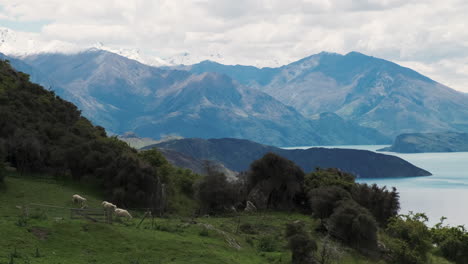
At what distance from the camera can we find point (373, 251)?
54.6m

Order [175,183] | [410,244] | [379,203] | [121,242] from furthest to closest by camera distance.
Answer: [175,183] → [379,203] → [410,244] → [121,242]

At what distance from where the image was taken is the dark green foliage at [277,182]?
272 feet

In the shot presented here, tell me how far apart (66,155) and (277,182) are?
1356 inches

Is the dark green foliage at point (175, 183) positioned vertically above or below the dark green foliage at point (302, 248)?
above

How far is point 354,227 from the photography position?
53.1m

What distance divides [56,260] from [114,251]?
15.6 ft

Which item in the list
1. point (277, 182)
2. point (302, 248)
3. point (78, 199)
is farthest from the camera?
point (277, 182)

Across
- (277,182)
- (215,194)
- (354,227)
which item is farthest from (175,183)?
(354,227)

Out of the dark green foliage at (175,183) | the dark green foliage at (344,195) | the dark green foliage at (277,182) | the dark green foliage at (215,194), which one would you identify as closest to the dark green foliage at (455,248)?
the dark green foliage at (344,195)

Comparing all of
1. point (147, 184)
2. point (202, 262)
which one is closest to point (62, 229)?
point (202, 262)

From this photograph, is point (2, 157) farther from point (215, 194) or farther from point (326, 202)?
point (326, 202)

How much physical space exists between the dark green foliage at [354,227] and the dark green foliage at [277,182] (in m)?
26.5

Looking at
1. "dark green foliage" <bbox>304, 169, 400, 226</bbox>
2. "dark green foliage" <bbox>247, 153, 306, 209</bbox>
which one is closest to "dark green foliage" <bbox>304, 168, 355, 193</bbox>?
"dark green foliage" <bbox>304, 169, 400, 226</bbox>

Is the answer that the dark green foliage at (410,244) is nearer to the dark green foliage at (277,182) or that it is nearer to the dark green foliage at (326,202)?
the dark green foliage at (326,202)
